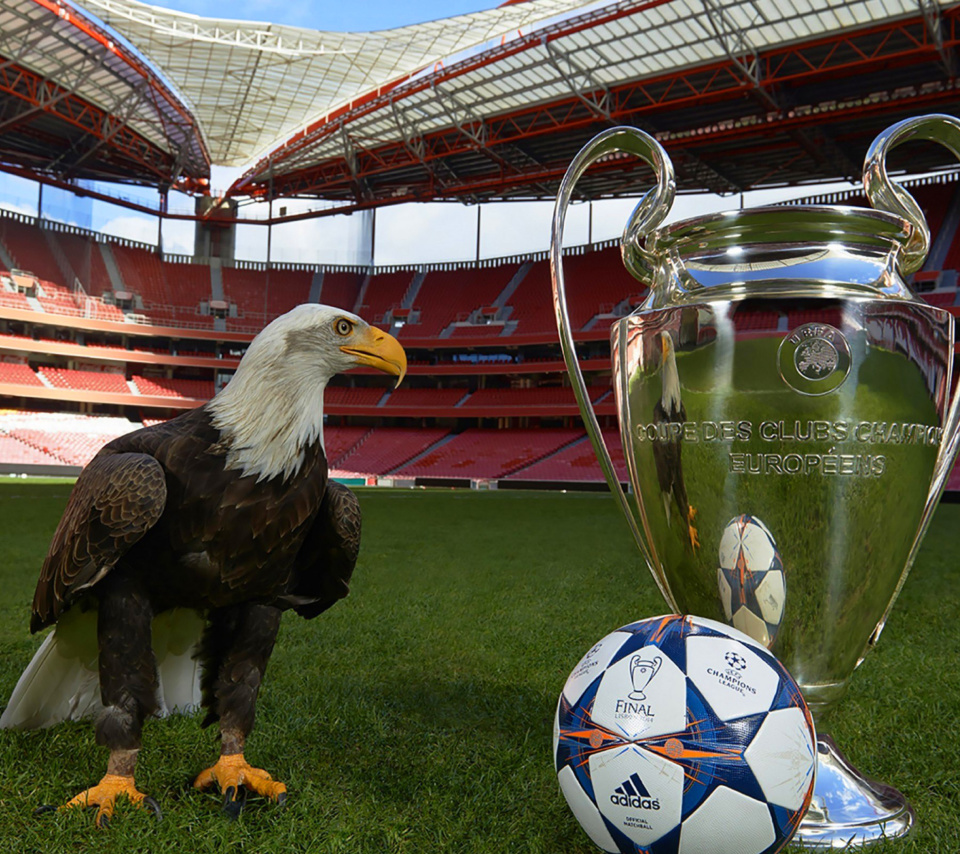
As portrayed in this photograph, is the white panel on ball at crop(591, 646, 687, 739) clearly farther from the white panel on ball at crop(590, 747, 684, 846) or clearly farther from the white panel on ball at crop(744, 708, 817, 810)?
the white panel on ball at crop(744, 708, 817, 810)

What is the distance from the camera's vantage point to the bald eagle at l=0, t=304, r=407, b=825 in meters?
2.17

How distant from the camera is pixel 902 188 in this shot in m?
2.34

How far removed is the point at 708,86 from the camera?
68.6 feet

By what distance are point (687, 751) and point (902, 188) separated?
69.5 inches

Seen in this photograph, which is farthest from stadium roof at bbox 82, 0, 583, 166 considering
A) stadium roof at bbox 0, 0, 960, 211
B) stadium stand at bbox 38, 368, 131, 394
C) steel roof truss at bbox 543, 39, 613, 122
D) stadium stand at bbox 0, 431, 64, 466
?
stadium stand at bbox 0, 431, 64, 466

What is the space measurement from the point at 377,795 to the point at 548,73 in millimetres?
23316

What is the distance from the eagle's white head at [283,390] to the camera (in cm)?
220

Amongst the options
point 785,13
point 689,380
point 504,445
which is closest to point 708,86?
point 785,13

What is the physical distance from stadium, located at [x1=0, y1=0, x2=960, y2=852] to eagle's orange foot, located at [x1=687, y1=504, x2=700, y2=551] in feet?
1.96

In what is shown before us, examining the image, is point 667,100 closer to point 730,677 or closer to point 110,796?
point 730,677

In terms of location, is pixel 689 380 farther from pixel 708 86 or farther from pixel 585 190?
pixel 585 190

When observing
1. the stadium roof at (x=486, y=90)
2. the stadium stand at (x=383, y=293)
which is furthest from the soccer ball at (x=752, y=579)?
the stadium stand at (x=383, y=293)

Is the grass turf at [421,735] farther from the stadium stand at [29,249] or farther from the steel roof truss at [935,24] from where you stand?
the stadium stand at [29,249]

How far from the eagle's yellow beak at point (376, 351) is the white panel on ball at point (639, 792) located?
3.99 feet
